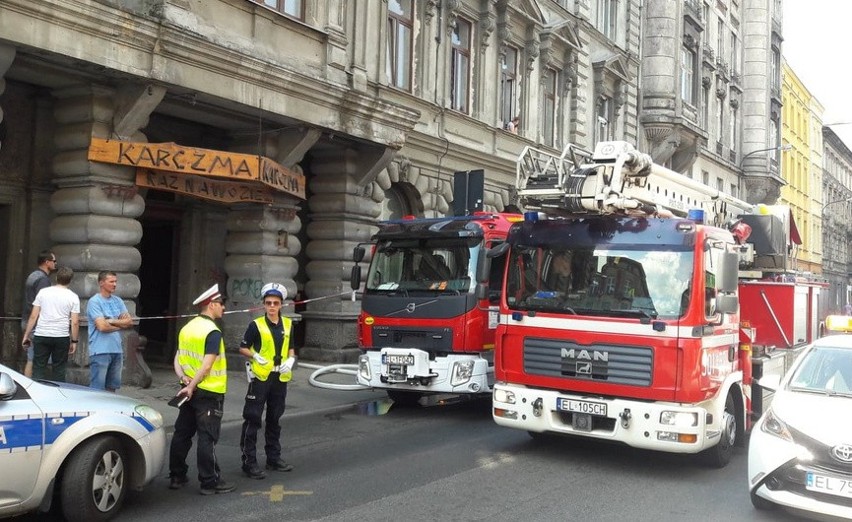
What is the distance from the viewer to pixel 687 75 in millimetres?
32938

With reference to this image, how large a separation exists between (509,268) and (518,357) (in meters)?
1.00

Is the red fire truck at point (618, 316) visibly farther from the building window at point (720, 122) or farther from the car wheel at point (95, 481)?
the building window at point (720, 122)

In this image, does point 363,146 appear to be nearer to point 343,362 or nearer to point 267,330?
point 343,362

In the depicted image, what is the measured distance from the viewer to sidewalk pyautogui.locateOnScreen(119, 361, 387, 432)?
10562 millimetres

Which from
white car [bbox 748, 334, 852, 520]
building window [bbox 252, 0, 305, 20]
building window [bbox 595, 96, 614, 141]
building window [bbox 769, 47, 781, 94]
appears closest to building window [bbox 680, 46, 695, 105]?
building window [bbox 595, 96, 614, 141]

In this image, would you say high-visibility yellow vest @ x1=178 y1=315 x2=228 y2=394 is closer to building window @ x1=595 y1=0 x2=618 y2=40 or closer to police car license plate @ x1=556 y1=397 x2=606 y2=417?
police car license plate @ x1=556 y1=397 x2=606 y2=417

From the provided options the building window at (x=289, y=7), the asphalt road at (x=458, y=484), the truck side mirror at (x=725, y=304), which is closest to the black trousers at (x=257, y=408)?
the asphalt road at (x=458, y=484)

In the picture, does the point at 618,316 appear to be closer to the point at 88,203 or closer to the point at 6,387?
the point at 6,387

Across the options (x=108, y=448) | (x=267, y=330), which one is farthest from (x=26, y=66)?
(x=108, y=448)

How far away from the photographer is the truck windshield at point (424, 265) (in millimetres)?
10305

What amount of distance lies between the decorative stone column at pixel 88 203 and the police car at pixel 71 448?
17.8 ft

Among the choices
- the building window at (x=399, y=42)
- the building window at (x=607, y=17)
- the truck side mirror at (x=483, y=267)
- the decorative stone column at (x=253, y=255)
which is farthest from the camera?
the building window at (x=607, y=17)

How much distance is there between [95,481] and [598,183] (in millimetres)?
5226

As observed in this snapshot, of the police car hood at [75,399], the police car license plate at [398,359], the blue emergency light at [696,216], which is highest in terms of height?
the blue emergency light at [696,216]
